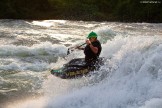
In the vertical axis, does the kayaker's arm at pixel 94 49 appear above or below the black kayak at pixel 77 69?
above

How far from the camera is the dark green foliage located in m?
39.0

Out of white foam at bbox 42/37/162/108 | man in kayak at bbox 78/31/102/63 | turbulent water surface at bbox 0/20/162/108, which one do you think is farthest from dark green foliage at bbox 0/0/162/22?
white foam at bbox 42/37/162/108

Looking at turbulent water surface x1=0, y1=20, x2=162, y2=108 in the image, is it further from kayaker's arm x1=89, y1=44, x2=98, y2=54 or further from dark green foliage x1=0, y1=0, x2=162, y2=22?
dark green foliage x1=0, y1=0, x2=162, y2=22

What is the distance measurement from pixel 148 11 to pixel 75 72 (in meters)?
33.6

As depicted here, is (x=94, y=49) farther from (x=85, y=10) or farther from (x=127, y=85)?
(x=85, y=10)

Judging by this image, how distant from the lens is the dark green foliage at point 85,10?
39000 millimetres

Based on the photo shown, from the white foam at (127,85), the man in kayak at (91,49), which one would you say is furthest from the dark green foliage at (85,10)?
the white foam at (127,85)

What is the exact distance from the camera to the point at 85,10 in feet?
147

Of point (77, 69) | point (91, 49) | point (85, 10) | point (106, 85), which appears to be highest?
point (85, 10)

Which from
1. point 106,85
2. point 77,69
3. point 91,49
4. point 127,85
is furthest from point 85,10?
point 127,85

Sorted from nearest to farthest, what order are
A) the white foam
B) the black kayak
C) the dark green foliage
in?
1. the white foam
2. the black kayak
3. the dark green foliage

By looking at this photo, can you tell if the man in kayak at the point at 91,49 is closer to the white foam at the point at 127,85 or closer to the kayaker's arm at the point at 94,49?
the kayaker's arm at the point at 94,49

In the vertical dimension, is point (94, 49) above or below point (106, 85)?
above

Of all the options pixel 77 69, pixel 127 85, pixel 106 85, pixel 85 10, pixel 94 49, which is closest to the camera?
pixel 127 85
